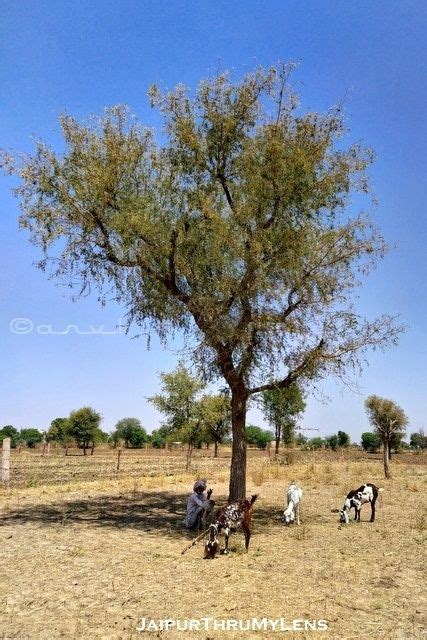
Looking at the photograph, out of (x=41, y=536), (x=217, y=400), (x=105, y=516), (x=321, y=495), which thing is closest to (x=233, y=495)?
(x=105, y=516)

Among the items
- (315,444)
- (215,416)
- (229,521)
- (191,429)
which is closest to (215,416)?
(215,416)

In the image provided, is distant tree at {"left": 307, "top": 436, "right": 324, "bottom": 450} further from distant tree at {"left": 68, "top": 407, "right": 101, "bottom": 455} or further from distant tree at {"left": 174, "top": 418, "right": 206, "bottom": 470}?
distant tree at {"left": 174, "top": 418, "right": 206, "bottom": 470}

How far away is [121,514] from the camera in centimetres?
1689

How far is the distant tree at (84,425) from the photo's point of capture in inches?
3172

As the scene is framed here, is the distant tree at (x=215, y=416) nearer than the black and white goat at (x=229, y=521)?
No

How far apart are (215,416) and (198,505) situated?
31.4 meters

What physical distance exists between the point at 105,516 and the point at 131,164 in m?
10.8

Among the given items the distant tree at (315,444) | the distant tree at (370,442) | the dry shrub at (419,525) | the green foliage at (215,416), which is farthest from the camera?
the distant tree at (370,442)

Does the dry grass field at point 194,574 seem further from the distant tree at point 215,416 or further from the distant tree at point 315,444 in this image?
the distant tree at point 315,444

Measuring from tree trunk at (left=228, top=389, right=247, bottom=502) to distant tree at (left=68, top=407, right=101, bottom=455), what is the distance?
68.4 meters

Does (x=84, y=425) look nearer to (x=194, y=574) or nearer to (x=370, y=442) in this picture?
(x=370, y=442)

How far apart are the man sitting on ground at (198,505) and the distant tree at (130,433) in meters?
108

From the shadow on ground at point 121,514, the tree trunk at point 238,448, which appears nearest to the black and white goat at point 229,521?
the shadow on ground at point 121,514

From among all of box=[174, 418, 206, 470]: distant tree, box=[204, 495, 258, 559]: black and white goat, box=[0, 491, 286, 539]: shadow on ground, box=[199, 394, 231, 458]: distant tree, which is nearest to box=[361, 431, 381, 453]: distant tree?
box=[199, 394, 231, 458]: distant tree
